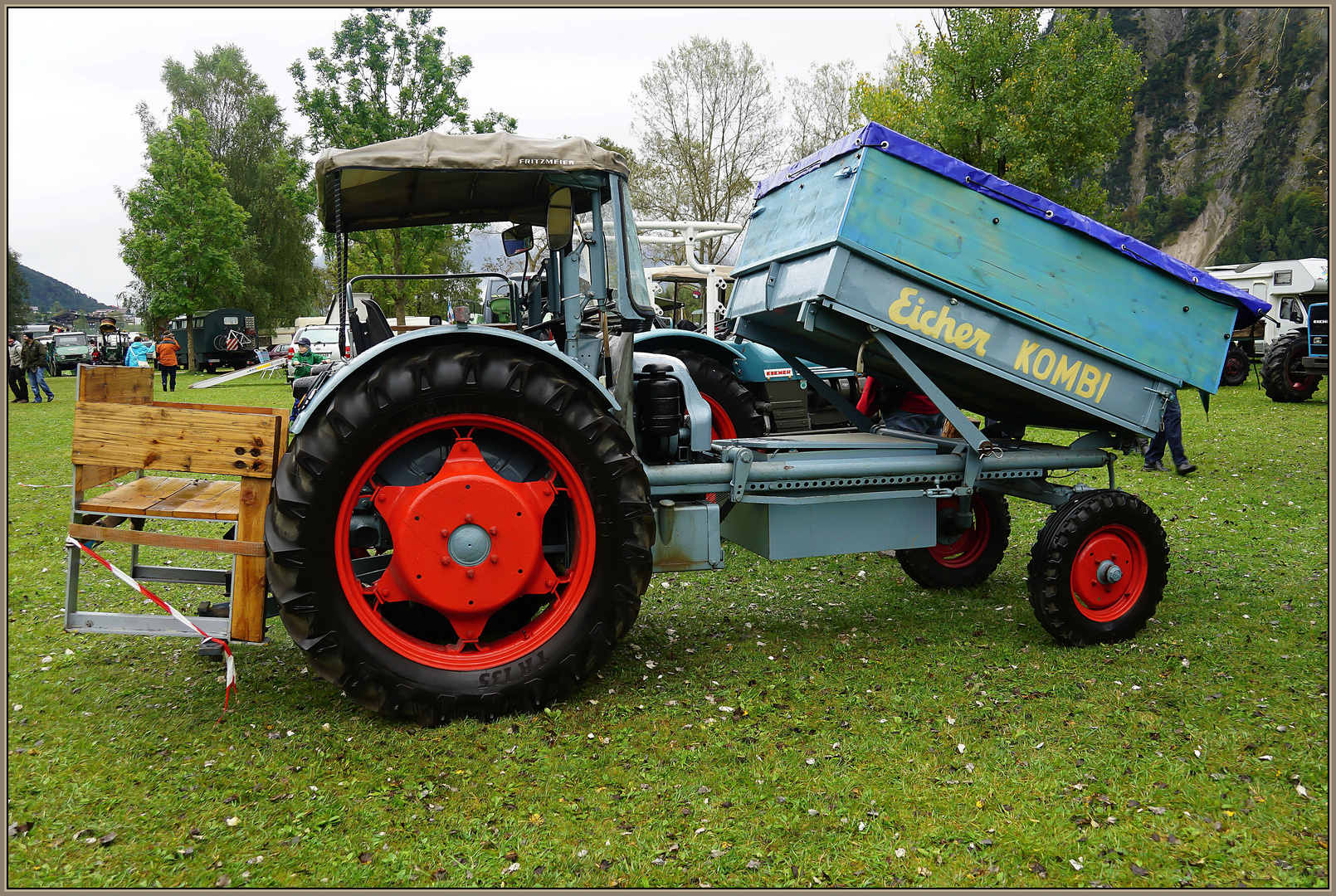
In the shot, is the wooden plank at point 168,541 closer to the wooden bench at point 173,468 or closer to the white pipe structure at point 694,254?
the wooden bench at point 173,468

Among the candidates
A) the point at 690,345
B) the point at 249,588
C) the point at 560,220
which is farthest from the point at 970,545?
the point at 249,588

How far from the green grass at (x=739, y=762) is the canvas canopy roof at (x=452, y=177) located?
2.33 meters

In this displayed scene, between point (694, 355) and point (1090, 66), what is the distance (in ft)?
64.7

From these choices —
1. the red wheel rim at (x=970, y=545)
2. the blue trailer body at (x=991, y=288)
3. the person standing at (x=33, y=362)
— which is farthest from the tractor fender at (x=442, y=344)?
the person standing at (x=33, y=362)

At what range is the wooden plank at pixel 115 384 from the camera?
3.47 m

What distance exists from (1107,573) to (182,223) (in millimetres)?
44717

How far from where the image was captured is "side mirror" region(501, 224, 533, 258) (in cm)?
457

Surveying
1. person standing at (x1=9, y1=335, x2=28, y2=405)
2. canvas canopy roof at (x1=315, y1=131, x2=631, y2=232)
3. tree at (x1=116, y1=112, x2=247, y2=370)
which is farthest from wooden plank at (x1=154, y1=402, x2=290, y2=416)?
tree at (x1=116, y1=112, x2=247, y2=370)

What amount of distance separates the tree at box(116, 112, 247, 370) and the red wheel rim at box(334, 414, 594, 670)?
134 feet

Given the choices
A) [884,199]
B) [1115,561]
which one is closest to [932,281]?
[884,199]

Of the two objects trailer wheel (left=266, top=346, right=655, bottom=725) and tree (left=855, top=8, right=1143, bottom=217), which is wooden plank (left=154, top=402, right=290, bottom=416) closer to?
trailer wheel (left=266, top=346, right=655, bottom=725)

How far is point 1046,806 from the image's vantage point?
295 centimetres

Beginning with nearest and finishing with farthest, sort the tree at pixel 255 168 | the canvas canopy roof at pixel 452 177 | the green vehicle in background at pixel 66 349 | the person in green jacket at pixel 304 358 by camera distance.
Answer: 1. the canvas canopy roof at pixel 452 177
2. the person in green jacket at pixel 304 358
3. the green vehicle in background at pixel 66 349
4. the tree at pixel 255 168

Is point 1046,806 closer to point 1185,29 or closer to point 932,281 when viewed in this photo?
point 932,281
